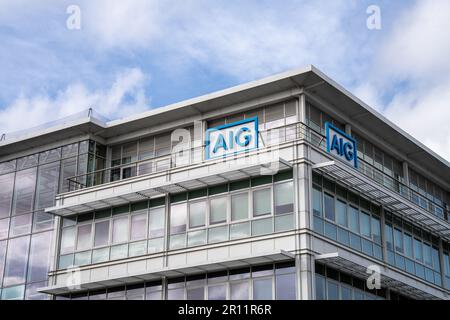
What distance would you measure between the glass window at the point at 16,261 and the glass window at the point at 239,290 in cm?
1117

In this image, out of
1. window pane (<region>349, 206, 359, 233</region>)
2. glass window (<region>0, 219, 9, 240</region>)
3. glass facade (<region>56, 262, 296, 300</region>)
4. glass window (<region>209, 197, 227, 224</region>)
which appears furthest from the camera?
glass window (<region>0, 219, 9, 240</region>)

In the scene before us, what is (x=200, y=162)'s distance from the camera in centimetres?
3369

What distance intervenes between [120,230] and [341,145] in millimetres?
10140

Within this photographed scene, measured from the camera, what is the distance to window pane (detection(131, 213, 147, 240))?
3472 centimetres

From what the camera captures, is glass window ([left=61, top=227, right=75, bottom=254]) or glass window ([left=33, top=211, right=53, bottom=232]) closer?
glass window ([left=61, top=227, right=75, bottom=254])

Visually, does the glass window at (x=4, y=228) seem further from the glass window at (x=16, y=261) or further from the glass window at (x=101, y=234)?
the glass window at (x=101, y=234)

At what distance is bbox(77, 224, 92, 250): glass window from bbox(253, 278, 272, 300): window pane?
8.66m

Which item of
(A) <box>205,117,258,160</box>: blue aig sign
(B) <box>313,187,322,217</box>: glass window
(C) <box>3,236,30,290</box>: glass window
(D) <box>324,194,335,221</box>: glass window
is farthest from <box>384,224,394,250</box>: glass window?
(C) <box>3,236,30,290</box>: glass window

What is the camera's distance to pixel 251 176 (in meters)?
32.4

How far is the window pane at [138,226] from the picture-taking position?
114 feet

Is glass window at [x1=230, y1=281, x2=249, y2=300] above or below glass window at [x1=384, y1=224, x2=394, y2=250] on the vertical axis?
below

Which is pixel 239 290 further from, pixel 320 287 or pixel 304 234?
pixel 304 234

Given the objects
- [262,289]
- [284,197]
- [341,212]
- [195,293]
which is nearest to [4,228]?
[195,293]

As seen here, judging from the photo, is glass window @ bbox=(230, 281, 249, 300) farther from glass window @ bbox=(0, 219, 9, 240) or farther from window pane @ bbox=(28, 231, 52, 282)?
glass window @ bbox=(0, 219, 9, 240)
